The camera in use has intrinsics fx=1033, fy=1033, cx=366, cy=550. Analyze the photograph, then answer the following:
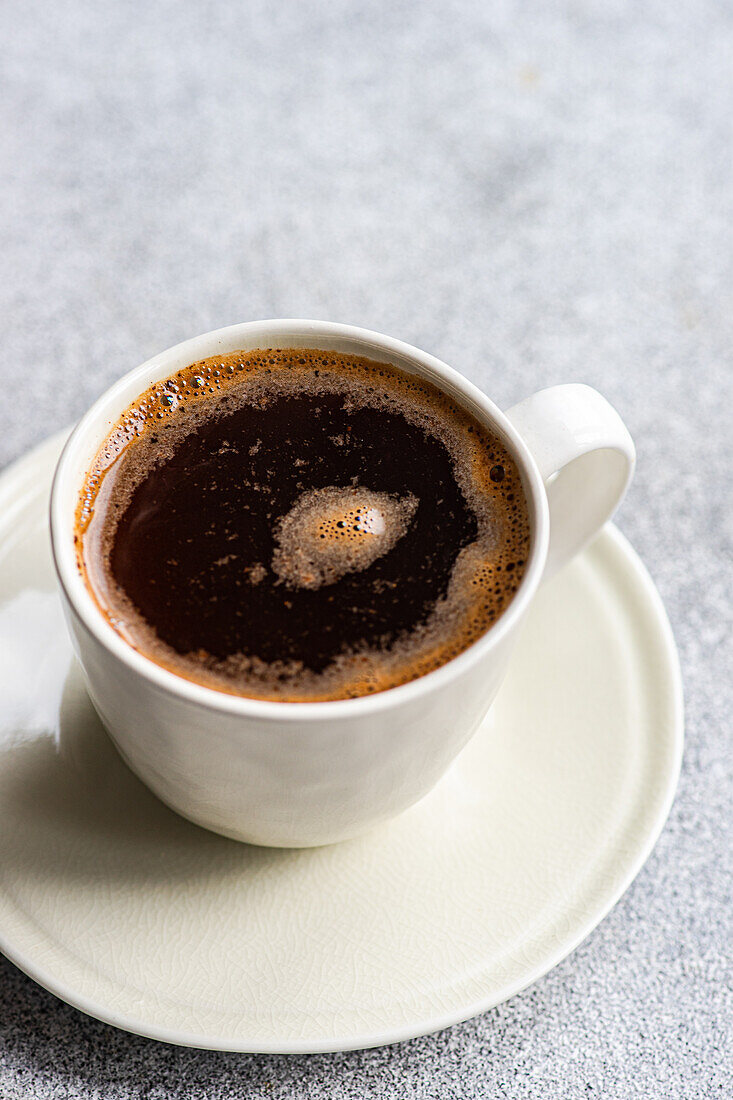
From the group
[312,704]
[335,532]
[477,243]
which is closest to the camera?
[312,704]

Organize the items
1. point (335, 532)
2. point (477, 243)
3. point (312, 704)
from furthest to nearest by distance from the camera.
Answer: point (477, 243) → point (335, 532) → point (312, 704)

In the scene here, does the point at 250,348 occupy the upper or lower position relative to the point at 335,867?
upper

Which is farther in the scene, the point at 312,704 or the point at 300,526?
the point at 300,526

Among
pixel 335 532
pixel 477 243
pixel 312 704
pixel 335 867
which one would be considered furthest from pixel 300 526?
pixel 477 243

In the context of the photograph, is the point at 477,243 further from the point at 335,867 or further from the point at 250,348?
the point at 335,867

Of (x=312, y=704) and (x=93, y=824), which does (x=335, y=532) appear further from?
(x=93, y=824)

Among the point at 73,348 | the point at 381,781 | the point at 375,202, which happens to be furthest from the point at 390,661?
the point at 375,202

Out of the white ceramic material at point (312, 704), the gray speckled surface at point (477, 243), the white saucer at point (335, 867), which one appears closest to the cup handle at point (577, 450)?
the white ceramic material at point (312, 704)

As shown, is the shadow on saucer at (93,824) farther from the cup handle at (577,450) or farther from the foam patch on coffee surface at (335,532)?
the cup handle at (577,450)
